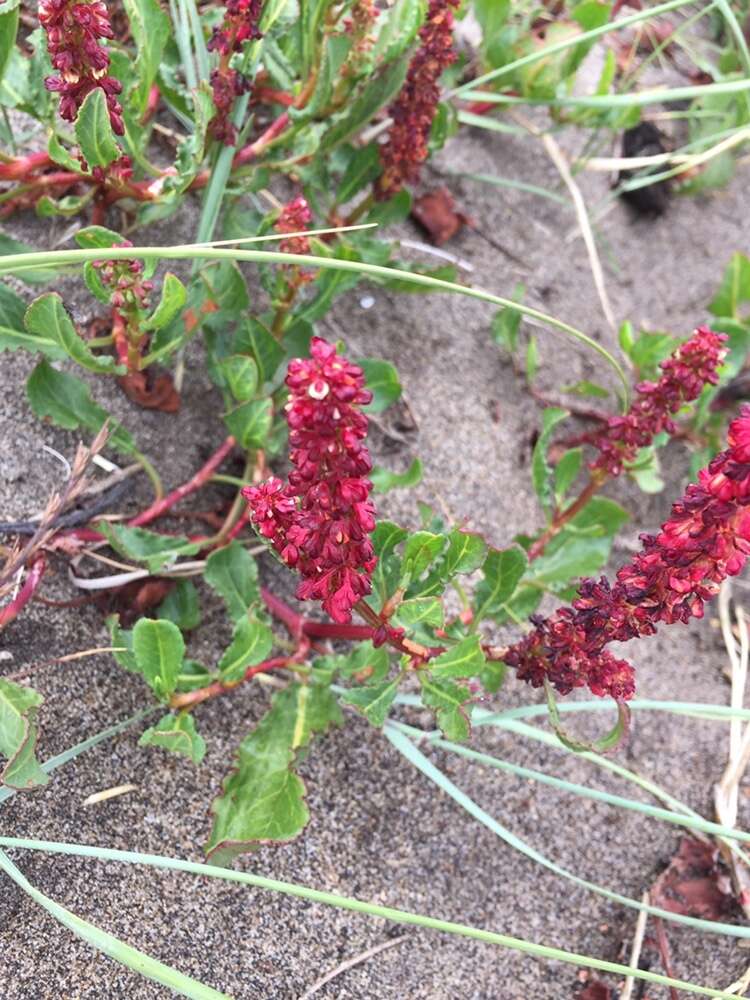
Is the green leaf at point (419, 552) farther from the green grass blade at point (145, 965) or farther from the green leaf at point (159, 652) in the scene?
the green grass blade at point (145, 965)

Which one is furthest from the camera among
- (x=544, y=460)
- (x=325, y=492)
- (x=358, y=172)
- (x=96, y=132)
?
(x=358, y=172)

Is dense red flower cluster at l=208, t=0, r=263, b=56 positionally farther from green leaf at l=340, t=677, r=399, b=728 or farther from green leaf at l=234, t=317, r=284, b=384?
green leaf at l=340, t=677, r=399, b=728

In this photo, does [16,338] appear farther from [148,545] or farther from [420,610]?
[420,610]

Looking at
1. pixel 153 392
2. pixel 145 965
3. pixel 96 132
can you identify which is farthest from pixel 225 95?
pixel 145 965

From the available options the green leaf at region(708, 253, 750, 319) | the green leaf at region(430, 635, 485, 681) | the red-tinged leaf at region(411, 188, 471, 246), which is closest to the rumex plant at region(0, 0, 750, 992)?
the green leaf at region(430, 635, 485, 681)

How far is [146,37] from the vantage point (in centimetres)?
144

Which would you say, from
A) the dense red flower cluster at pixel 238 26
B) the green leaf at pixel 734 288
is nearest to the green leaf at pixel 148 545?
the dense red flower cluster at pixel 238 26

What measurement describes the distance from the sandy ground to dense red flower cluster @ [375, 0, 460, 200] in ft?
0.88

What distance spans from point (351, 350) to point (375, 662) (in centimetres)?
68

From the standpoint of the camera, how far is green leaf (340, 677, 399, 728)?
4.12 ft

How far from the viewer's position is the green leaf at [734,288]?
6.77 ft

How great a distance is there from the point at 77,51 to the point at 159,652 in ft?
2.41

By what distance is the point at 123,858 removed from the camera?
104cm

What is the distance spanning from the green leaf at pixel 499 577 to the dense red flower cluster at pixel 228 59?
712 mm
